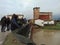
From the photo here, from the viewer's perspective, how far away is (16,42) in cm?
1023

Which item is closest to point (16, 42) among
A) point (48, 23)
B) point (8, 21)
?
point (8, 21)

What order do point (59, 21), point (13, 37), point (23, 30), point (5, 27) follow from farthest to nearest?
point (59, 21) → point (5, 27) → point (23, 30) → point (13, 37)

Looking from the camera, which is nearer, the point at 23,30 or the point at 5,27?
the point at 23,30

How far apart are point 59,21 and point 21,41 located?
54.6 meters

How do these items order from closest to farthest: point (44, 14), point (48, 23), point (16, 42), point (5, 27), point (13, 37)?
point (16, 42)
point (13, 37)
point (5, 27)
point (48, 23)
point (44, 14)

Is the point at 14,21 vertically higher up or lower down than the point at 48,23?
higher up

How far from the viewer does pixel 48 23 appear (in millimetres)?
51344

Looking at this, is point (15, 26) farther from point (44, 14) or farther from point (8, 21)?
point (44, 14)

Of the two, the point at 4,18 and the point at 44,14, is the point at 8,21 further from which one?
the point at 44,14

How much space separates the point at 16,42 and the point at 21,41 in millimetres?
239

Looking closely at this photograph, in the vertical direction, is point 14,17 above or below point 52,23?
above

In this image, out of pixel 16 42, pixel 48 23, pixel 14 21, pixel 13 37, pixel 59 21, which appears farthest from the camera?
pixel 59 21

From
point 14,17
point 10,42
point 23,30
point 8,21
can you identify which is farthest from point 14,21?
point 10,42

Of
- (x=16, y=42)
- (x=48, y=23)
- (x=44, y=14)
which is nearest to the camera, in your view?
(x=16, y=42)
